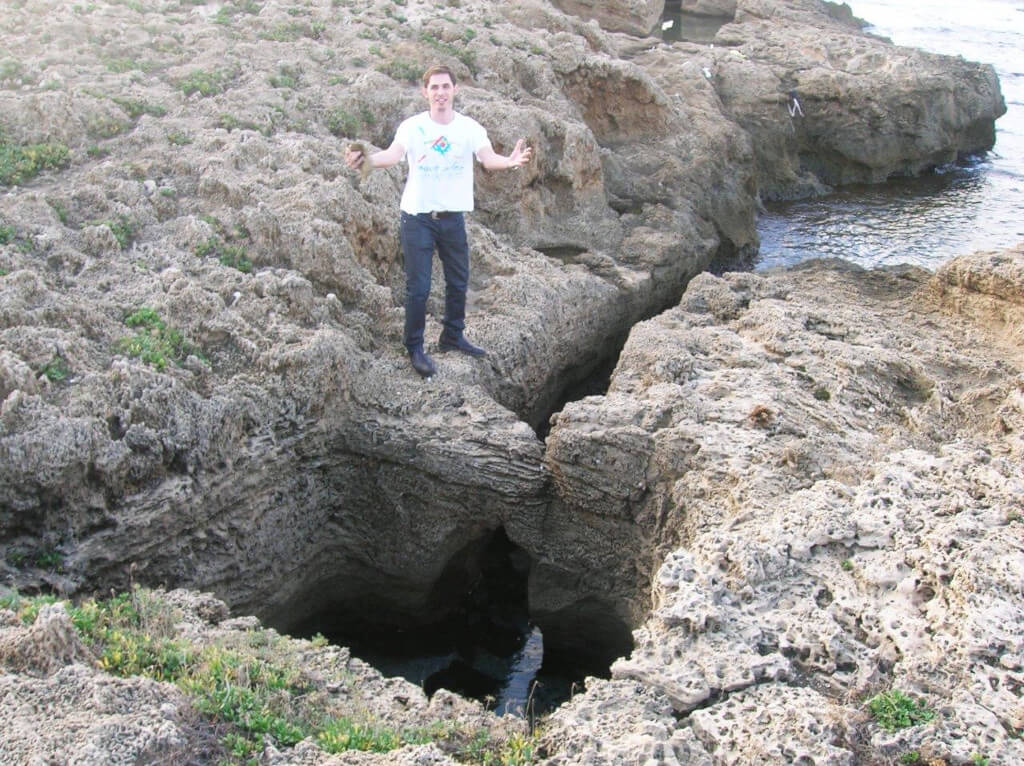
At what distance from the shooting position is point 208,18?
42.7ft

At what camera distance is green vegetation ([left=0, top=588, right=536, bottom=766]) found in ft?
17.3

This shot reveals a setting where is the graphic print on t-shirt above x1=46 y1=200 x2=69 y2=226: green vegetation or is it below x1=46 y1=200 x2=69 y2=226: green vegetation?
above

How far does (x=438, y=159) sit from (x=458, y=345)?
1.96 m

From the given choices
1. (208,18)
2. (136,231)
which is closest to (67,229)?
(136,231)

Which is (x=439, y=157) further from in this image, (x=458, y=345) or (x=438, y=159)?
(x=458, y=345)

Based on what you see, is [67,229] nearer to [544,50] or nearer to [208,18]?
[208,18]

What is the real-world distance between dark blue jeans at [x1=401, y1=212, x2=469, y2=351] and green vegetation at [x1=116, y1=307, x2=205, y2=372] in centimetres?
184

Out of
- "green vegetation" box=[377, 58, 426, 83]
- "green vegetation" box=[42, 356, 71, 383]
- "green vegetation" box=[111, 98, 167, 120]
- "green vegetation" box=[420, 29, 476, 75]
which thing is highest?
"green vegetation" box=[420, 29, 476, 75]

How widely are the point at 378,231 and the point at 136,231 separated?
90.4 inches

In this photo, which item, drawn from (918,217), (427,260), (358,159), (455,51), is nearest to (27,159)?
(358,159)

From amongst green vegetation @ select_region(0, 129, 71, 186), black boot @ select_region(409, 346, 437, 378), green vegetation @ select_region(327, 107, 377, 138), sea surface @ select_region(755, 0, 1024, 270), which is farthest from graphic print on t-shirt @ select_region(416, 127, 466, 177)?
sea surface @ select_region(755, 0, 1024, 270)

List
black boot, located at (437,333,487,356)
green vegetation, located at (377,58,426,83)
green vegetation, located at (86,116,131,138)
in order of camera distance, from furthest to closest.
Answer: green vegetation, located at (377,58,426,83) < green vegetation, located at (86,116,131,138) < black boot, located at (437,333,487,356)

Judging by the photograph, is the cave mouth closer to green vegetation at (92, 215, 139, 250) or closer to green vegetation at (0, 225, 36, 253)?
green vegetation at (92, 215, 139, 250)

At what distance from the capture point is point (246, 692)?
545 cm
